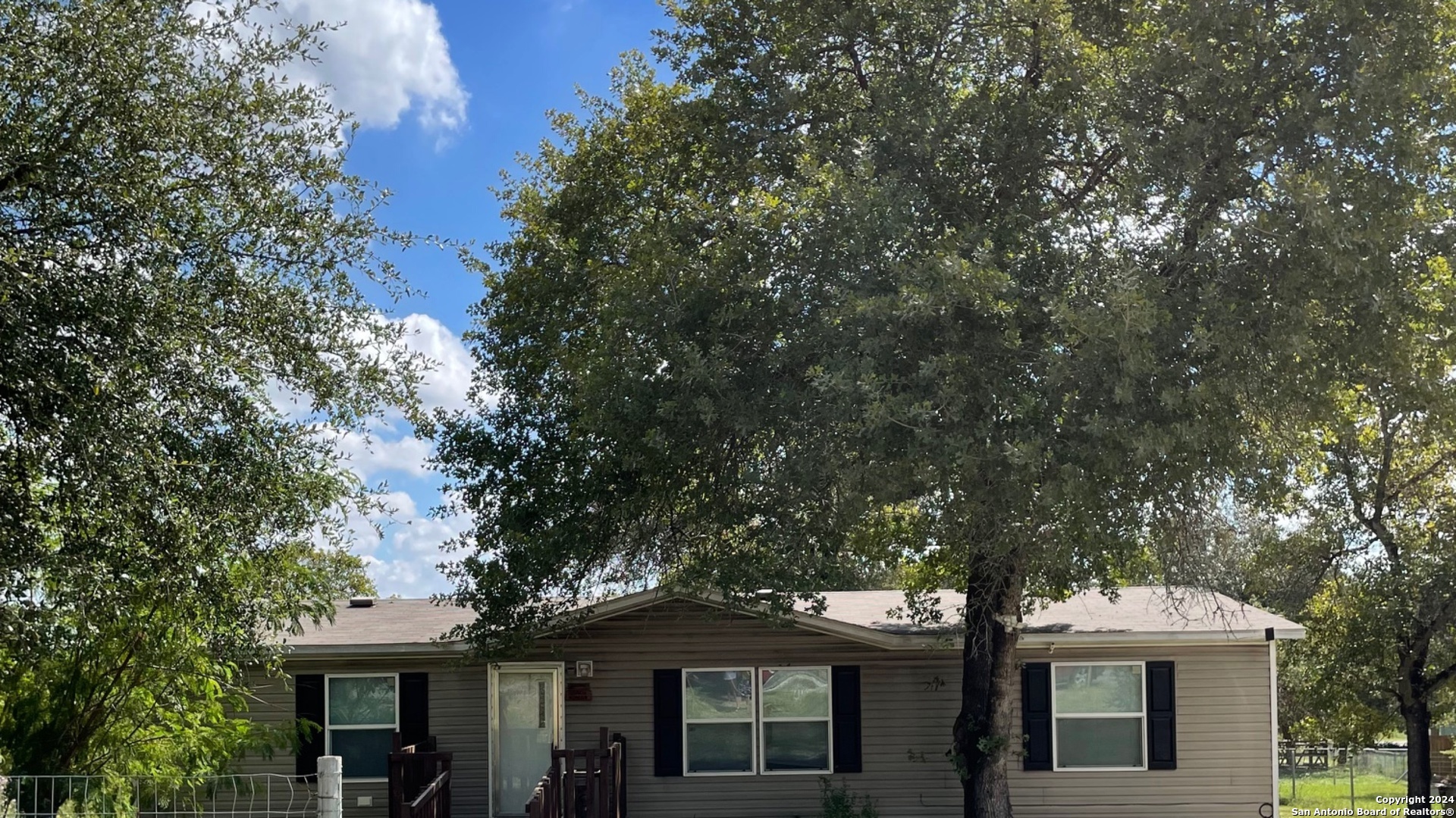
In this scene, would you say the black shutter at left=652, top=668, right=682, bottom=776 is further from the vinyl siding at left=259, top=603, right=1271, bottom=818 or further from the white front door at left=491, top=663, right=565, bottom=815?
the white front door at left=491, top=663, right=565, bottom=815

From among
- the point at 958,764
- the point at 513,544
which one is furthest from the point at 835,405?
the point at 958,764

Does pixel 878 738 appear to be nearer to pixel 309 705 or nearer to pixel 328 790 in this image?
pixel 309 705

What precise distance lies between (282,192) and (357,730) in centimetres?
828

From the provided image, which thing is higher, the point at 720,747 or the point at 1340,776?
the point at 720,747

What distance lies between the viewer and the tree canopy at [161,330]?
328 inches

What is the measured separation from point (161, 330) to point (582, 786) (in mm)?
6203

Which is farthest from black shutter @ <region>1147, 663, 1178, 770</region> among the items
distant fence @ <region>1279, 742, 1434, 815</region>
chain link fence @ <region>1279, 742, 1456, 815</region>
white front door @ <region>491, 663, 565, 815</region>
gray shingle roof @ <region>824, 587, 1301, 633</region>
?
white front door @ <region>491, 663, 565, 815</region>

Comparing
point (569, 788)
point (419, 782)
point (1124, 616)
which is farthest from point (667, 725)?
point (1124, 616)

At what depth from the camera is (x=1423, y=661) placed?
19875 mm

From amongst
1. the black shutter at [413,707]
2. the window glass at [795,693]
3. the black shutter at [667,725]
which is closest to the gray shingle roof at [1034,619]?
the black shutter at [413,707]

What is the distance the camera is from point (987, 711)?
14023 millimetres

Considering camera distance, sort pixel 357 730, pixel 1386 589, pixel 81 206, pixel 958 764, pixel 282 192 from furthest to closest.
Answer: pixel 1386 589 → pixel 357 730 → pixel 958 764 → pixel 282 192 → pixel 81 206

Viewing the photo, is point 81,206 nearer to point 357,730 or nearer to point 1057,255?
point 1057,255

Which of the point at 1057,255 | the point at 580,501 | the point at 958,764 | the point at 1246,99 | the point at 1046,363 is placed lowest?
the point at 958,764
